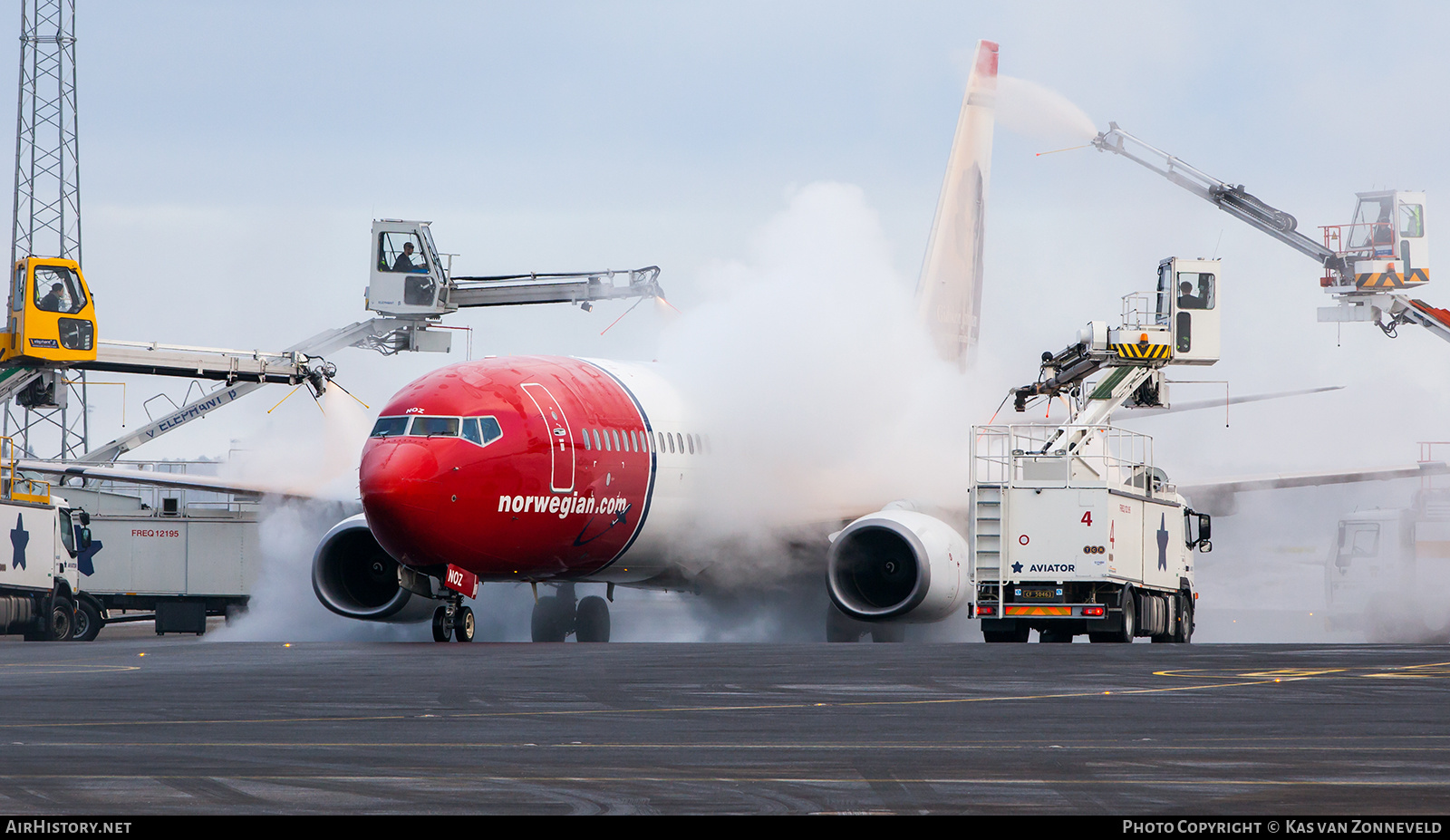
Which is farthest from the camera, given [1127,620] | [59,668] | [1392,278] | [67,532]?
[1392,278]

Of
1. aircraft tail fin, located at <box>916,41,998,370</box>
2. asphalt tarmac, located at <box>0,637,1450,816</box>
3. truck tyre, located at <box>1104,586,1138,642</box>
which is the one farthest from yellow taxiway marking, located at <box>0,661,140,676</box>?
Result: aircraft tail fin, located at <box>916,41,998,370</box>

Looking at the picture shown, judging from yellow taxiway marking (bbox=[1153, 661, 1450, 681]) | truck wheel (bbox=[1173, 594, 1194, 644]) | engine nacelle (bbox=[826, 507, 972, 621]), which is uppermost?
engine nacelle (bbox=[826, 507, 972, 621])

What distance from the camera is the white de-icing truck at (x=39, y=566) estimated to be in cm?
3028

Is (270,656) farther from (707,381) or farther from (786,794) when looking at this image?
(786,794)

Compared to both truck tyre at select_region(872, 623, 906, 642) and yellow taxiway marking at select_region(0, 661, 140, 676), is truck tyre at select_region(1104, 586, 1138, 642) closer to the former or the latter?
truck tyre at select_region(872, 623, 906, 642)

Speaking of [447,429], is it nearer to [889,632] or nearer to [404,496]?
[404,496]

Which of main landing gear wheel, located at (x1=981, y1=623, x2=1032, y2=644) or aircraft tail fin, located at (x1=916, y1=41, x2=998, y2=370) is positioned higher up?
aircraft tail fin, located at (x1=916, y1=41, x2=998, y2=370)

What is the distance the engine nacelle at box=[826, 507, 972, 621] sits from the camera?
23438 millimetres

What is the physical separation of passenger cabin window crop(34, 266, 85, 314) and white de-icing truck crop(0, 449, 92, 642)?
271 centimetres

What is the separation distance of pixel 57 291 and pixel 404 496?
15.3 meters

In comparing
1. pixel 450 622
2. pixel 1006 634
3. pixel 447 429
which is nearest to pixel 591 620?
pixel 450 622

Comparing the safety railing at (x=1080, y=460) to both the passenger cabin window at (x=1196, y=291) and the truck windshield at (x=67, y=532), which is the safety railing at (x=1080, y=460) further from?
the truck windshield at (x=67, y=532)

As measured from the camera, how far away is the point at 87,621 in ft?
110

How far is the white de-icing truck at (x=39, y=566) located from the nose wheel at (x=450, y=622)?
1169 centimetres
